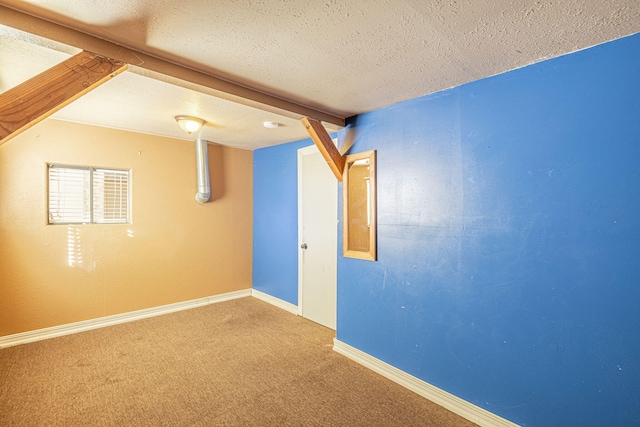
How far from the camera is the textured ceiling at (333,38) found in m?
1.33

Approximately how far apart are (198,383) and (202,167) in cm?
271

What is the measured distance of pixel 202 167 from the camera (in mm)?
4105

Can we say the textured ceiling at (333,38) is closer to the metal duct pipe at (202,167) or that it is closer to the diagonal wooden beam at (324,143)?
the diagonal wooden beam at (324,143)

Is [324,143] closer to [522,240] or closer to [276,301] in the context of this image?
[522,240]

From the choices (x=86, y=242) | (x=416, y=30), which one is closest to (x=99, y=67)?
(x=416, y=30)

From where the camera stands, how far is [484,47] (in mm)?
1634

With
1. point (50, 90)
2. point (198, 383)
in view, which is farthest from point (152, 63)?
point (198, 383)

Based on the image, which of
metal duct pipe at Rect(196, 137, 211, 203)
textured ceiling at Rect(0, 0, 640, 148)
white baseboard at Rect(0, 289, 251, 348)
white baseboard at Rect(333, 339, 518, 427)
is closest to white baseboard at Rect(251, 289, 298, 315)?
white baseboard at Rect(0, 289, 251, 348)

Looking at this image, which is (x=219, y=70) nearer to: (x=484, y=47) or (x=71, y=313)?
(x=484, y=47)

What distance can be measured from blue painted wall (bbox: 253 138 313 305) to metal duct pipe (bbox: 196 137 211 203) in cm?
85

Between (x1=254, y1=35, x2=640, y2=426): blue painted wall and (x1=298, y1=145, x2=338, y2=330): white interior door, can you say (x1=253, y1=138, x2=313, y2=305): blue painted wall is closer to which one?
(x1=298, y1=145, x2=338, y2=330): white interior door

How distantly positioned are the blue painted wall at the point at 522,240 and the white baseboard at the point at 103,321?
2.75 meters

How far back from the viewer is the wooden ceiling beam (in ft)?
4.57

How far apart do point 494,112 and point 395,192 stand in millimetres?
892
